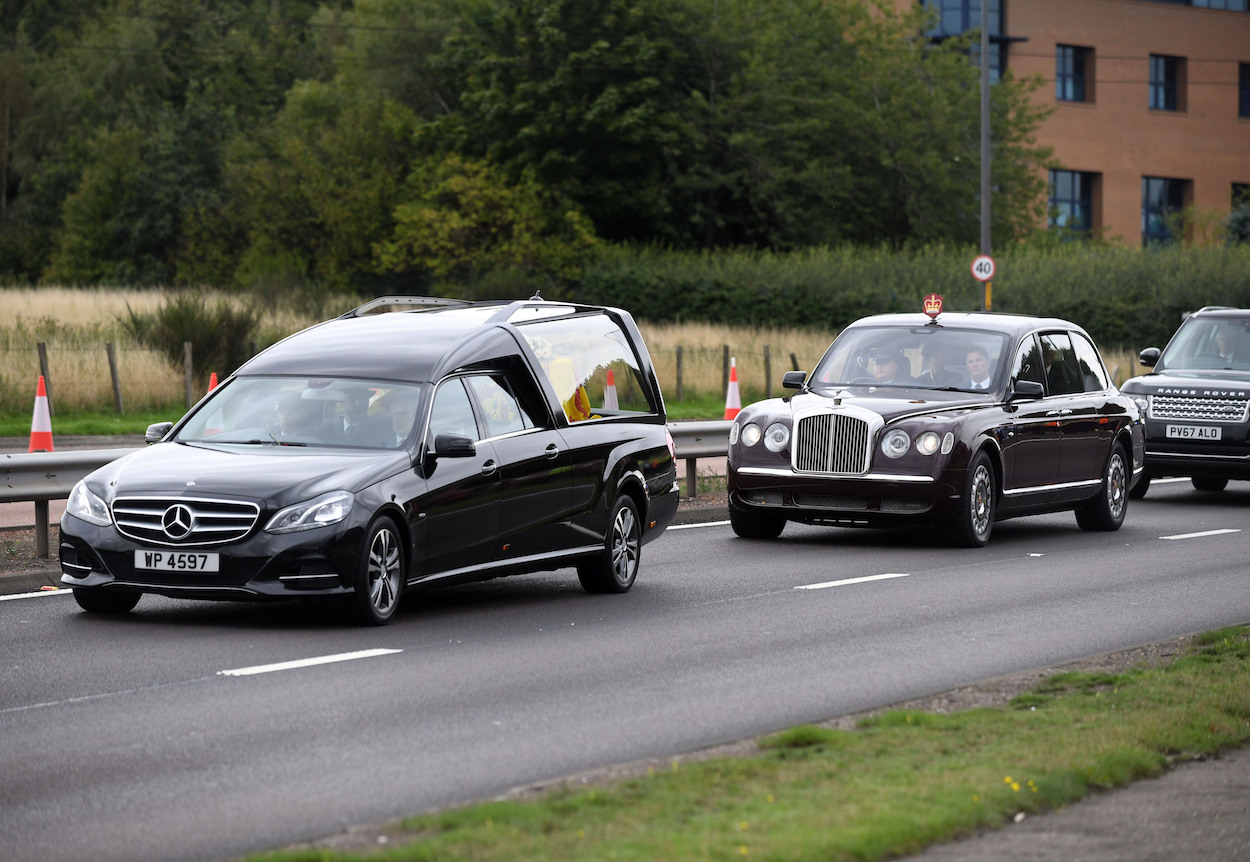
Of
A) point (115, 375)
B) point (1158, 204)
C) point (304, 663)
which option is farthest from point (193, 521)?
point (1158, 204)

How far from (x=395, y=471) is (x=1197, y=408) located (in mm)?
12347

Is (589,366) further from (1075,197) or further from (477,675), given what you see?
(1075,197)

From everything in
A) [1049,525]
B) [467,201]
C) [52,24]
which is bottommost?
[1049,525]

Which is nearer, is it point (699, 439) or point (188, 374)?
point (699, 439)

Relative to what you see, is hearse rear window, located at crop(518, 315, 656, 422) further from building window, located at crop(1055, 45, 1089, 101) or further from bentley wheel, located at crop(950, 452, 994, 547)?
building window, located at crop(1055, 45, 1089, 101)

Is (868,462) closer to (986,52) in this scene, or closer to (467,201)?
(986,52)

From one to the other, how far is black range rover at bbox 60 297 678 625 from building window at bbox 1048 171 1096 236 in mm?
69152

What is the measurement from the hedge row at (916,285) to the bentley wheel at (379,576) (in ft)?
129

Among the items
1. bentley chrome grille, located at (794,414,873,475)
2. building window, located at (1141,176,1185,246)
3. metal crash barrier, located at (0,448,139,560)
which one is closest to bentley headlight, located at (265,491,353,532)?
metal crash barrier, located at (0,448,139,560)

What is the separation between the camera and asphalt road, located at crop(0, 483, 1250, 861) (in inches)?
258

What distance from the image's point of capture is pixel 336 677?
8.96 metres

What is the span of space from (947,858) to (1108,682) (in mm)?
3415

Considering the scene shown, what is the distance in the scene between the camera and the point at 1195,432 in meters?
20.5

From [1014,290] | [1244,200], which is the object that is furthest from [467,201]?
[1244,200]
